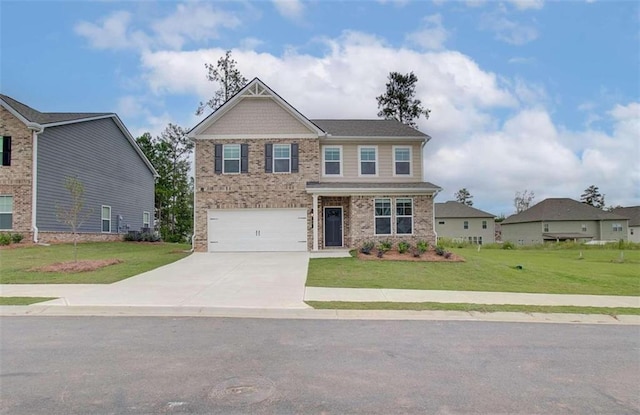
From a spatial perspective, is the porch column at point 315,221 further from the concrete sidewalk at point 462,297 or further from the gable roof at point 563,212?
the gable roof at point 563,212

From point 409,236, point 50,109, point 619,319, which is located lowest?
point 619,319

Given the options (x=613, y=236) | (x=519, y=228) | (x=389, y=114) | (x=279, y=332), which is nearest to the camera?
(x=279, y=332)

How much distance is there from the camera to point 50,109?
2841cm

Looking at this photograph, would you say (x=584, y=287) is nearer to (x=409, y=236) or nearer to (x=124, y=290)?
(x=409, y=236)

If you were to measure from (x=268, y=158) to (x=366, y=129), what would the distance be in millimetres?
5406

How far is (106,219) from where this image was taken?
90.8 ft

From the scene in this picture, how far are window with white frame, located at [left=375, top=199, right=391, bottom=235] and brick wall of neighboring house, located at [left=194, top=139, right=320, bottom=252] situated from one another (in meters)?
3.15

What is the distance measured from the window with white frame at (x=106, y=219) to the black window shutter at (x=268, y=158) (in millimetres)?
12733

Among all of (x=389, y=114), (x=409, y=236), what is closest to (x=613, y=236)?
(x=389, y=114)

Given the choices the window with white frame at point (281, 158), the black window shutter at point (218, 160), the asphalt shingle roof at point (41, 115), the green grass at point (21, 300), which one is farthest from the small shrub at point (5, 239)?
the green grass at point (21, 300)

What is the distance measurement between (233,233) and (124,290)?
10086 millimetres

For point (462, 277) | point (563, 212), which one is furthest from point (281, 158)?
point (563, 212)

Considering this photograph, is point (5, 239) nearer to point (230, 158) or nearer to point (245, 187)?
point (230, 158)

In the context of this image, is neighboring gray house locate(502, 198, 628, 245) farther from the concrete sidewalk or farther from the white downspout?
the white downspout
